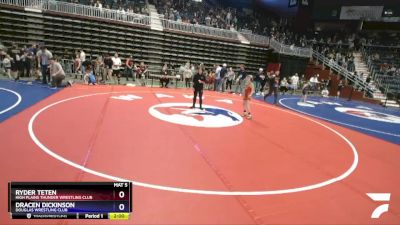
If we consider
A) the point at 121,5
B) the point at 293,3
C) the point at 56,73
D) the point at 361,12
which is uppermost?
the point at 293,3

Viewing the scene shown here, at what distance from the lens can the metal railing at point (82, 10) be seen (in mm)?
19789

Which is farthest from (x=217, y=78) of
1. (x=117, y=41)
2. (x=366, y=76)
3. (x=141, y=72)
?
(x=366, y=76)

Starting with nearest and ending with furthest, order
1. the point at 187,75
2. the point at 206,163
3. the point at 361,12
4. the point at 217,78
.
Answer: the point at 206,163
the point at 217,78
the point at 187,75
the point at 361,12

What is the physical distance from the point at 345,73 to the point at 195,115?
68.5ft

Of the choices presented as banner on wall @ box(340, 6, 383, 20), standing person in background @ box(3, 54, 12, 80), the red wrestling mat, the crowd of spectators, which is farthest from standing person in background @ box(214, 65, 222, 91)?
banner on wall @ box(340, 6, 383, 20)

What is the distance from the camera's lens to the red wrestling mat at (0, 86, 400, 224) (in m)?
4.41

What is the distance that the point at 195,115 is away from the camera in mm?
10359

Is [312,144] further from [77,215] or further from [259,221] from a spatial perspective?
[77,215]

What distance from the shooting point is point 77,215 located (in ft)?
10.9

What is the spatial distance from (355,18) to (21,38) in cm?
3237
